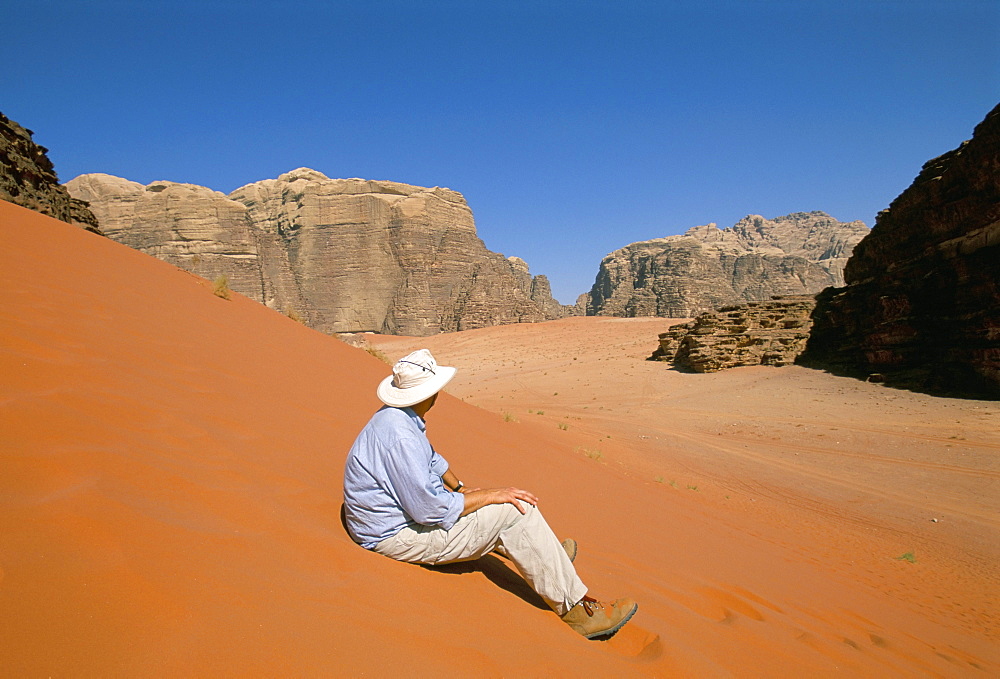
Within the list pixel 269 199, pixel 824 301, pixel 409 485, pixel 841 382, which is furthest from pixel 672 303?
pixel 409 485

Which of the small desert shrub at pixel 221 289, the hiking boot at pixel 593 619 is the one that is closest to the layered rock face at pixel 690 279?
the small desert shrub at pixel 221 289

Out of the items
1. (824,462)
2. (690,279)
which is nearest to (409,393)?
(824,462)

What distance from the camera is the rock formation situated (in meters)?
23.6

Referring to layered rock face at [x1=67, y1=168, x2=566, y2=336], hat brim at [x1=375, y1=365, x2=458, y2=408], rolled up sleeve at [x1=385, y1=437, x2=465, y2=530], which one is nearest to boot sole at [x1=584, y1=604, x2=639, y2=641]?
rolled up sleeve at [x1=385, y1=437, x2=465, y2=530]

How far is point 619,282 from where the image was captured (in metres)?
85.9

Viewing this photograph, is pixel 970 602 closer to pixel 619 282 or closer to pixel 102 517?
pixel 102 517

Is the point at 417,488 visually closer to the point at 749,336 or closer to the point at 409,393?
the point at 409,393

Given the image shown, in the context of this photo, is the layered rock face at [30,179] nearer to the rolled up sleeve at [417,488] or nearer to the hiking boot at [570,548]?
the rolled up sleeve at [417,488]

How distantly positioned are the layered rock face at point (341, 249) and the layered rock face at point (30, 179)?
1585 inches

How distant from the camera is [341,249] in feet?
209

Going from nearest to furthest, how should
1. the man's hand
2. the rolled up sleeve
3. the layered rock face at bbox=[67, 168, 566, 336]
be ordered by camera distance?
1. the rolled up sleeve
2. the man's hand
3. the layered rock face at bbox=[67, 168, 566, 336]

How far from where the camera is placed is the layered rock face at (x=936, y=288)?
576 inches

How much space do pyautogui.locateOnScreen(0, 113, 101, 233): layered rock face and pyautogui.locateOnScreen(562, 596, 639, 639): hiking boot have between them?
48.1 ft

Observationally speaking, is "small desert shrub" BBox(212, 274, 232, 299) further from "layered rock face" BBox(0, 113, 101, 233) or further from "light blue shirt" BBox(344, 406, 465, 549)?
"light blue shirt" BBox(344, 406, 465, 549)
